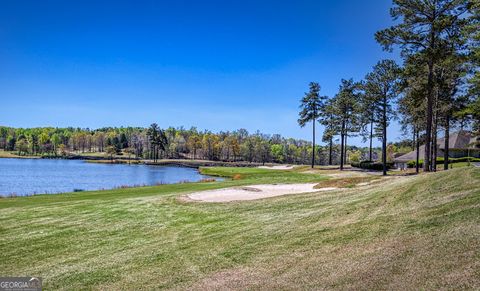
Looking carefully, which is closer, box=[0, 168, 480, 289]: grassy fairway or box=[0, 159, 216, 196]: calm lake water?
box=[0, 168, 480, 289]: grassy fairway

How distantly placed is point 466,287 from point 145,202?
17692 millimetres

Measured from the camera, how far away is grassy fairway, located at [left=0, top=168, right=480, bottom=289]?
27.0 feet

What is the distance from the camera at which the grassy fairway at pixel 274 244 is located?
824cm

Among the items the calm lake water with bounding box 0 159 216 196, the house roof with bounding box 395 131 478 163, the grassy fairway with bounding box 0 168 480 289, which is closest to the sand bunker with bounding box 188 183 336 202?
the grassy fairway with bounding box 0 168 480 289

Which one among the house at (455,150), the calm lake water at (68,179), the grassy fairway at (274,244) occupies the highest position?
the house at (455,150)

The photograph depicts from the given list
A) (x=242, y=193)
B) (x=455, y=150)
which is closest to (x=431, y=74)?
(x=242, y=193)

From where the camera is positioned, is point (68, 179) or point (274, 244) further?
point (68, 179)

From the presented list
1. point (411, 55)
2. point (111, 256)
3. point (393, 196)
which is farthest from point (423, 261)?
point (411, 55)

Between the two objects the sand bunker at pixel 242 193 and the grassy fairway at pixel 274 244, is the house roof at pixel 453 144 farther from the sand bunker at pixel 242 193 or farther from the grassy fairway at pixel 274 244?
the grassy fairway at pixel 274 244

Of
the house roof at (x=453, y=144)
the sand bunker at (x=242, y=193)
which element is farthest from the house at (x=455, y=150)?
the sand bunker at (x=242, y=193)

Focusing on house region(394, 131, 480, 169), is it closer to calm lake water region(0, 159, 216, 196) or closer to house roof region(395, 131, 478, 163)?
house roof region(395, 131, 478, 163)

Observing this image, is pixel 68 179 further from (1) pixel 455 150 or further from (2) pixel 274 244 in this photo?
(1) pixel 455 150

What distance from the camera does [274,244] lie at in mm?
11570

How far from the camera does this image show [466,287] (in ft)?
22.0
